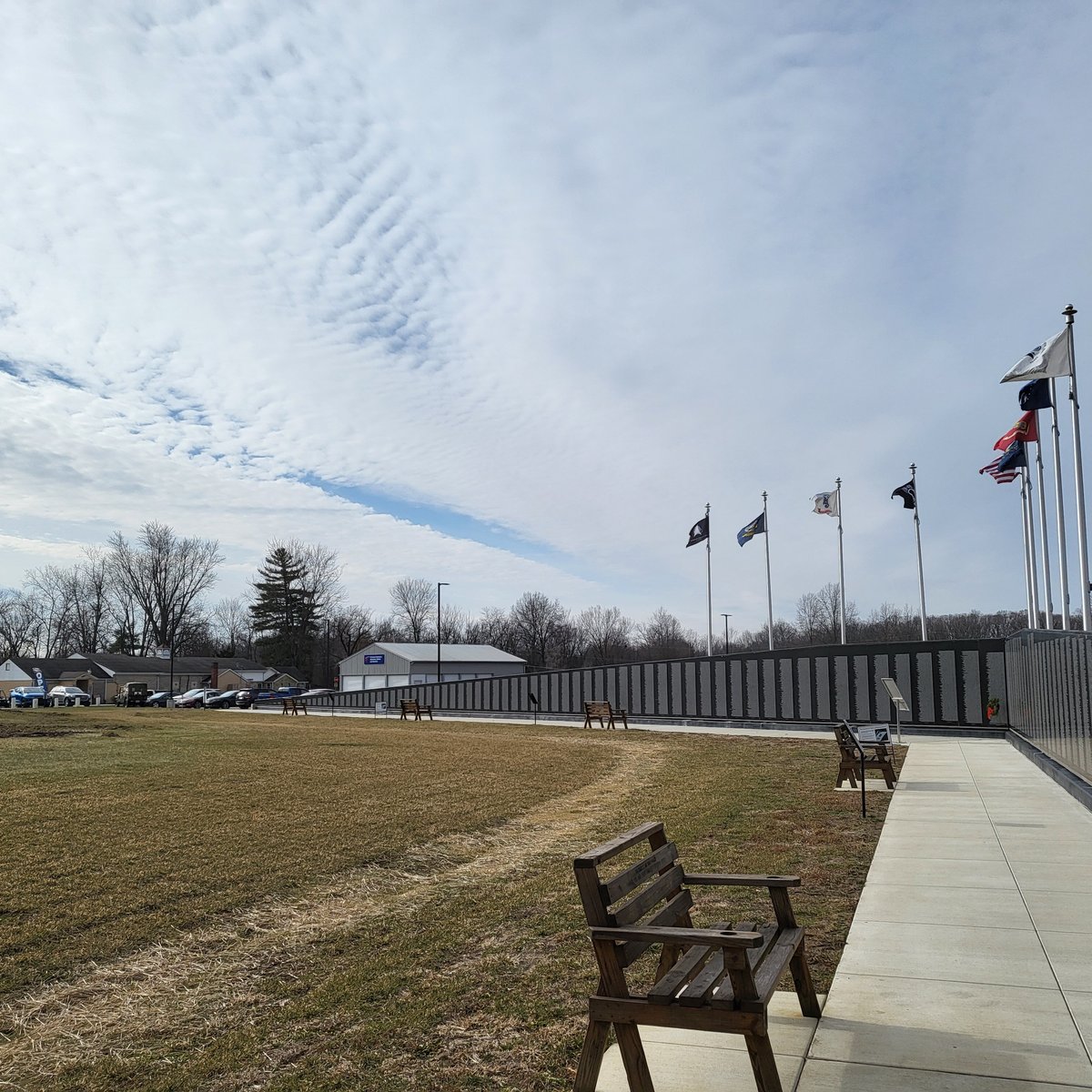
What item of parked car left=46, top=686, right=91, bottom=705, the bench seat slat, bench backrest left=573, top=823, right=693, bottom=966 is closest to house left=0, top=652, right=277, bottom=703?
parked car left=46, top=686, right=91, bottom=705

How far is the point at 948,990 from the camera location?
4699 millimetres

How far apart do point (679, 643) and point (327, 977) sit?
313 ft

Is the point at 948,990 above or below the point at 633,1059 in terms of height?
below

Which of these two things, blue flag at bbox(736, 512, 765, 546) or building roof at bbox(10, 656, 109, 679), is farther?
building roof at bbox(10, 656, 109, 679)

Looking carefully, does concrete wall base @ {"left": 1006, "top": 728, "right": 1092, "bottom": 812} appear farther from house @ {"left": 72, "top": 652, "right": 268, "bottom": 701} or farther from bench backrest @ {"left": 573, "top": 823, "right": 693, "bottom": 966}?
house @ {"left": 72, "top": 652, "right": 268, "bottom": 701}

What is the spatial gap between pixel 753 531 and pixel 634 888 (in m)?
31.2

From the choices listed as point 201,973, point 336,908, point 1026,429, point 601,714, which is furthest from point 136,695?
point 201,973

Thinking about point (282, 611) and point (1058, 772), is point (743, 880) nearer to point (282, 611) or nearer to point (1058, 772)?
point (1058, 772)

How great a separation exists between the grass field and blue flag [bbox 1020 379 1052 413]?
27.7 feet

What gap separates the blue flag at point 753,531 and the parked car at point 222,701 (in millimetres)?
39702

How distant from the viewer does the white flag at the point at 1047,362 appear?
15.9 metres

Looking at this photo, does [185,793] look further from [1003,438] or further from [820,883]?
[1003,438]

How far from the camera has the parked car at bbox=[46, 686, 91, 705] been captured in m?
62.3

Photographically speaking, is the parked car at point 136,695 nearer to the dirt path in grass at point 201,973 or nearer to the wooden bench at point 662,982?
the dirt path in grass at point 201,973
